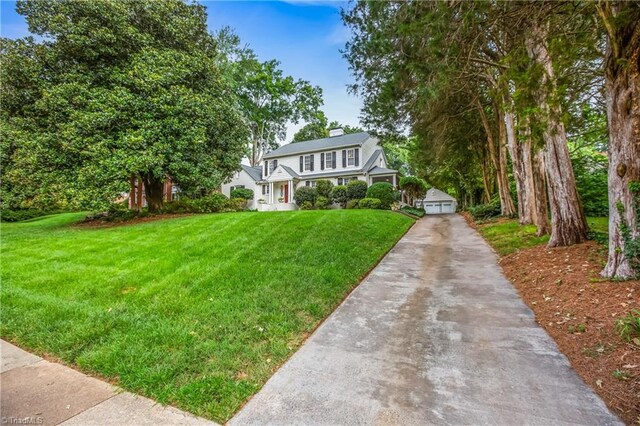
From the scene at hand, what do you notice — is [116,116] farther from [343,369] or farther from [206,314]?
[343,369]

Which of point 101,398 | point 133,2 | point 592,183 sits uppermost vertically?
point 133,2

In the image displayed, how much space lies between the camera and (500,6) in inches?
197

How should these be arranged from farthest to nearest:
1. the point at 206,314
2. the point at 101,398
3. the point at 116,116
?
the point at 116,116 < the point at 206,314 < the point at 101,398

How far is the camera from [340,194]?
829 inches

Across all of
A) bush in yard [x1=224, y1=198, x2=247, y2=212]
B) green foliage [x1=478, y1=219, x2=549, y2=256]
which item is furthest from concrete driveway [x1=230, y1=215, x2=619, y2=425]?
bush in yard [x1=224, y1=198, x2=247, y2=212]

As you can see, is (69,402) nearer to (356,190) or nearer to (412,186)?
(356,190)

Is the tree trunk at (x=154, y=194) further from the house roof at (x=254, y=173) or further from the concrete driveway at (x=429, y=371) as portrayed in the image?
the concrete driveway at (x=429, y=371)

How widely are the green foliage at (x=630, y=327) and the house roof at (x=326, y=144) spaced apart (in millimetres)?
20788

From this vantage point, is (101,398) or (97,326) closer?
(101,398)

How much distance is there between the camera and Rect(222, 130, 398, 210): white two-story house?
22922 mm

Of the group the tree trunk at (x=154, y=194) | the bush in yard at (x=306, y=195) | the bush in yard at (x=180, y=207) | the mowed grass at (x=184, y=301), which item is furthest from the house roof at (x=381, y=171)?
the tree trunk at (x=154, y=194)

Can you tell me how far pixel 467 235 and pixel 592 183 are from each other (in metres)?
6.52

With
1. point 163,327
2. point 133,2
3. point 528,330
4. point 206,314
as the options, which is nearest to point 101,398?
point 163,327

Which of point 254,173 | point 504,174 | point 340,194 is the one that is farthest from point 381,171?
point 254,173
